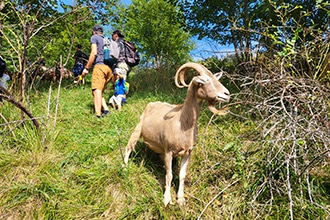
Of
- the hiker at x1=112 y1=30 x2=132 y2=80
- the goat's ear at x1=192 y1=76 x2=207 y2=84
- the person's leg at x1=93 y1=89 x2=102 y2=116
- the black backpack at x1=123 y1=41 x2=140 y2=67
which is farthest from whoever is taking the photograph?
the black backpack at x1=123 y1=41 x2=140 y2=67

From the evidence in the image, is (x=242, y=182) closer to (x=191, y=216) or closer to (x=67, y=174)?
(x=191, y=216)

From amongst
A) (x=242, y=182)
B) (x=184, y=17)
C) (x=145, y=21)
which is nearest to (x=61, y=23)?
(x=184, y=17)

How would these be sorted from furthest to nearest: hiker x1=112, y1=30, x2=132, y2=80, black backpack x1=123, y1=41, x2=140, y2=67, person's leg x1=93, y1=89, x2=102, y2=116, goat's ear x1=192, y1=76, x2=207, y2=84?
black backpack x1=123, y1=41, x2=140, y2=67 → hiker x1=112, y1=30, x2=132, y2=80 → person's leg x1=93, y1=89, x2=102, y2=116 → goat's ear x1=192, y1=76, x2=207, y2=84

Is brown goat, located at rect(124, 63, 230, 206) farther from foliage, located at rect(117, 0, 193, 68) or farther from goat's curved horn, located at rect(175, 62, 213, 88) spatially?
foliage, located at rect(117, 0, 193, 68)

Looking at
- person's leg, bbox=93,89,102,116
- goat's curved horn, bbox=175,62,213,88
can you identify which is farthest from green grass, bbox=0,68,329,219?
person's leg, bbox=93,89,102,116

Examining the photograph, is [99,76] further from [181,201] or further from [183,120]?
[181,201]

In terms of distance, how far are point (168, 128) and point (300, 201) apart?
1557 mm

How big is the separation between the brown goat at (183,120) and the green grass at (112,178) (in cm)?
34

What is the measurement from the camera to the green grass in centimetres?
265

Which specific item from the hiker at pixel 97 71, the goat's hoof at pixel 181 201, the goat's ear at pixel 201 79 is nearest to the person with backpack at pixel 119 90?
the hiker at pixel 97 71

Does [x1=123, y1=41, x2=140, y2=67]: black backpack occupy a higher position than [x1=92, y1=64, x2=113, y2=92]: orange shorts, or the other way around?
[x1=123, y1=41, x2=140, y2=67]: black backpack

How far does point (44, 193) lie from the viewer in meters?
2.75

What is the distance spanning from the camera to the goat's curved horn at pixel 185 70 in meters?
2.44

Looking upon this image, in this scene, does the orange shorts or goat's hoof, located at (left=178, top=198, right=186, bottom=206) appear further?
the orange shorts
